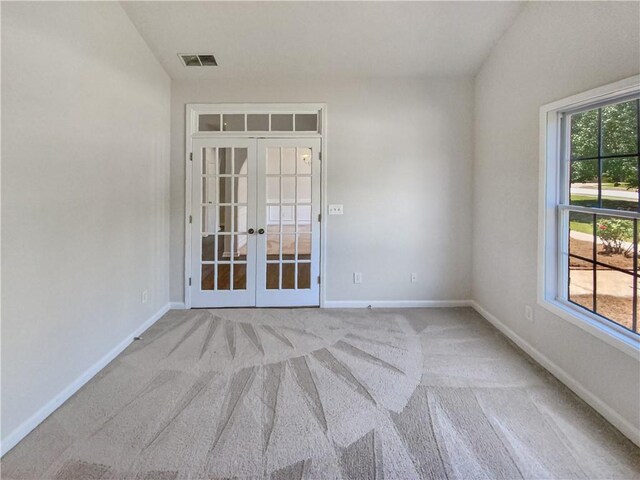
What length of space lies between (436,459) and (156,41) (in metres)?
3.98

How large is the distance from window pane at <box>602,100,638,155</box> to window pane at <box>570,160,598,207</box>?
5.7 inches

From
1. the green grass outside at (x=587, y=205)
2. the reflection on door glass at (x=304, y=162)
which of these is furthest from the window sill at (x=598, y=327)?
the reflection on door glass at (x=304, y=162)

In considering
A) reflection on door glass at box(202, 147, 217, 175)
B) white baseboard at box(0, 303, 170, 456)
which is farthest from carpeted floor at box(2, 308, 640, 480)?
reflection on door glass at box(202, 147, 217, 175)

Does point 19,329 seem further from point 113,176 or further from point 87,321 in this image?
point 113,176

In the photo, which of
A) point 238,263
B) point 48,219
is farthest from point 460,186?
point 48,219

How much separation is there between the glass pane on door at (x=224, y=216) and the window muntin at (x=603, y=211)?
3089 millimetres

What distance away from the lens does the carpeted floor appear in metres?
1.48

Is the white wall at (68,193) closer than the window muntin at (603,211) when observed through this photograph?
Yes

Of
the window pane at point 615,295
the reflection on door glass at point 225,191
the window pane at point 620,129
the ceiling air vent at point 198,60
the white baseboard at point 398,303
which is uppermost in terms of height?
the ceiling air vent at point 198,60

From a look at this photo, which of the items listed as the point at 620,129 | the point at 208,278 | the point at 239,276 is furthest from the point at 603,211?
the point at 208,278

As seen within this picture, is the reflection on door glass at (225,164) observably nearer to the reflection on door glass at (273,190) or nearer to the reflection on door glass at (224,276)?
the reflection on door glass at (273,190)

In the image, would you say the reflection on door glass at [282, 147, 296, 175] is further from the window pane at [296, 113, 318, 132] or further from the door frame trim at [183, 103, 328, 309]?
the window pane at [296, 113, 318, 132]

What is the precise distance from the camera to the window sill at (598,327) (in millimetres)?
1753

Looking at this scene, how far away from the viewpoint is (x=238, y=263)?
3.73 metres
